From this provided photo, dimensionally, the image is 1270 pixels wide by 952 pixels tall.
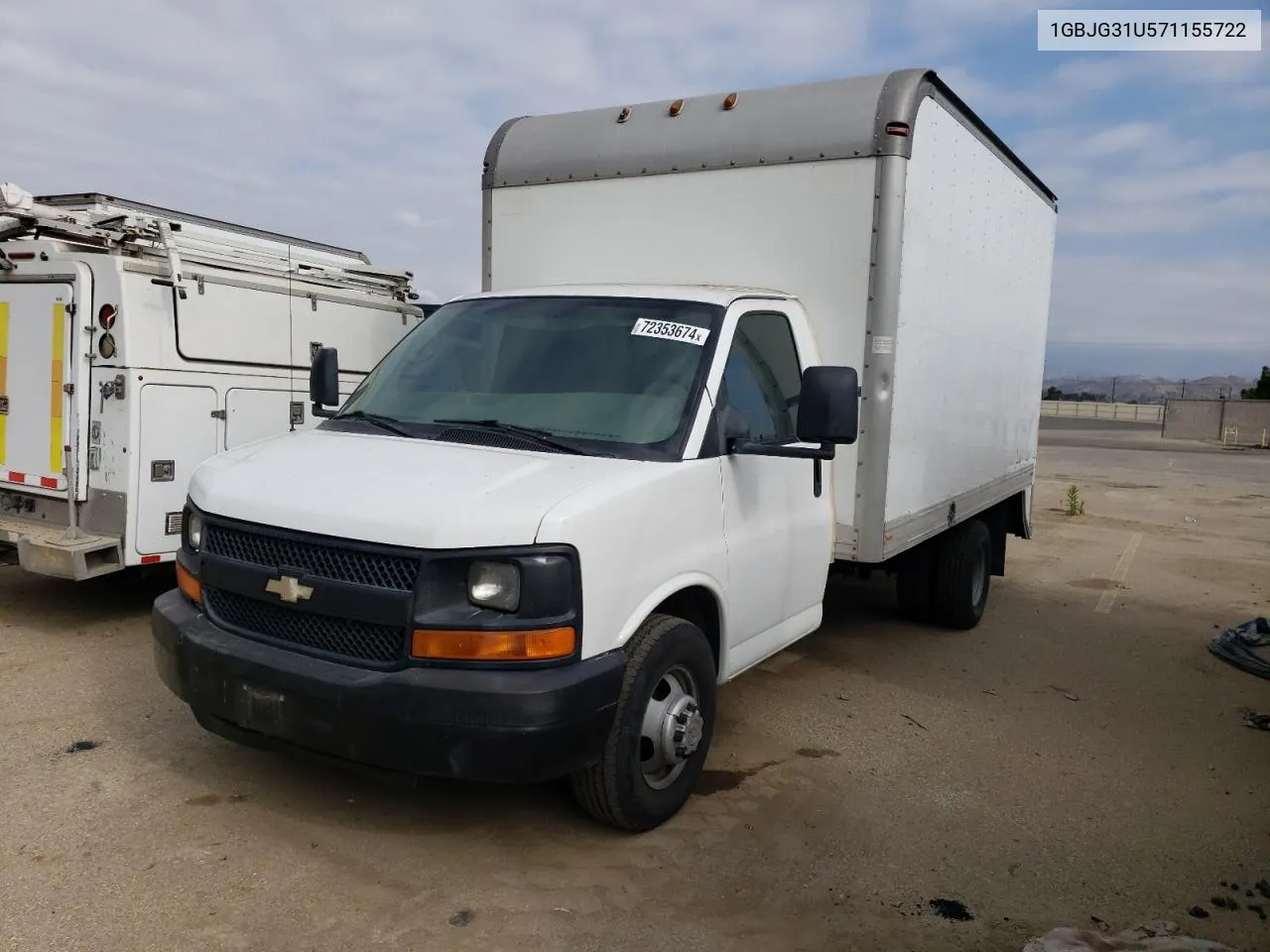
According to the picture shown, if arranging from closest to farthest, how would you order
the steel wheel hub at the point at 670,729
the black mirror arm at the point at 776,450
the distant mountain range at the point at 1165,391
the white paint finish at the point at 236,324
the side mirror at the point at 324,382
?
the steel wheel hub at the point at 670,729, the black mirror arm at the point at 776,450, the side mirror at the point at 324,382, the white paint finish at the point at 236,324, the distant mountain range at the point at 1165,391

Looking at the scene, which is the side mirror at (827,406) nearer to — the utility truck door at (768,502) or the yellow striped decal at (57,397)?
the utility truck door at (768,502)

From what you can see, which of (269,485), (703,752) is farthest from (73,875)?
(703,752)

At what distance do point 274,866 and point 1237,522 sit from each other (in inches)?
604

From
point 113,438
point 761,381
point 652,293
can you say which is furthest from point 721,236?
point 113,438

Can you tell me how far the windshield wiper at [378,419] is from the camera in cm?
427

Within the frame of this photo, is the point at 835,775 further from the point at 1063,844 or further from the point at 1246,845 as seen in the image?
the point at 1246,845

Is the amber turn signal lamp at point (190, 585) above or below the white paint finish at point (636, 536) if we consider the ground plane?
below

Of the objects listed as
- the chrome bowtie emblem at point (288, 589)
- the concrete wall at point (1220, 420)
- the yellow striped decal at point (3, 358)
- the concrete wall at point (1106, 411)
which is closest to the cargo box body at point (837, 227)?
the chrome bowtie emblem at point (288, 589)

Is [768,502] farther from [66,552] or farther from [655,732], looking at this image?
[66,552]

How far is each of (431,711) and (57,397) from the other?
15.6 ft

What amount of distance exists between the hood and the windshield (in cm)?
28

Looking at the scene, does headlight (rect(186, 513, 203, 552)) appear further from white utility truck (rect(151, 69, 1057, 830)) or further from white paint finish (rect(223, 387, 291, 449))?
white paint finish (rect(223, 387, 291, 449))

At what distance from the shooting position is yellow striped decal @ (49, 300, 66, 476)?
259 inches

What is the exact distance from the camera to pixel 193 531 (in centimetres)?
402
